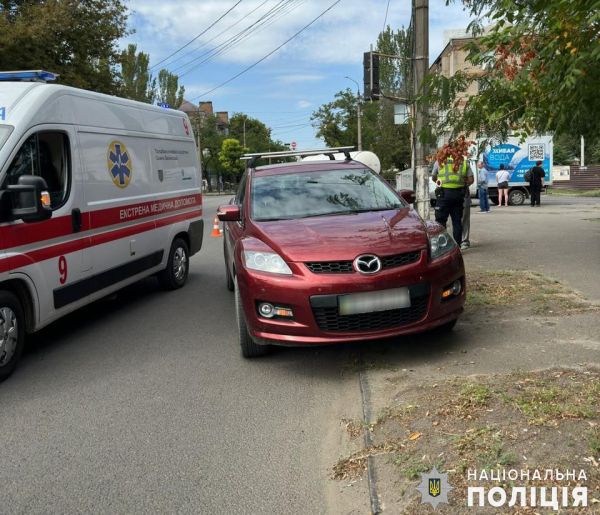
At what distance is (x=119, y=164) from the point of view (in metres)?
7.10

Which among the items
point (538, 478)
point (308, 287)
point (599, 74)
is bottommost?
point (538, 478)

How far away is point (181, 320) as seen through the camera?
698cm

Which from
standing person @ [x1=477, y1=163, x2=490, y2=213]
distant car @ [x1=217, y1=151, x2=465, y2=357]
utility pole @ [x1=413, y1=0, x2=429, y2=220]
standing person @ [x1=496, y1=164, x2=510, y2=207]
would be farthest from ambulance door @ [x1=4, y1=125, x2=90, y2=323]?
standing person @ [x1=496, y1=164, x2=510, y2=207]

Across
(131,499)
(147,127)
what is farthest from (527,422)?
(147,127)

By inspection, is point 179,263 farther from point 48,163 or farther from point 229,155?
point 229,155

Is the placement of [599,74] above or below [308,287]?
above

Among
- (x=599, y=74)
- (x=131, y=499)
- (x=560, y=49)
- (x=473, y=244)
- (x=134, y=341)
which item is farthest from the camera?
(x=473, y=244)

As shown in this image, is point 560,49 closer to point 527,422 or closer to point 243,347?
point 527,422

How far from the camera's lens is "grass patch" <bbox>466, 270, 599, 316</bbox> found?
624 centimetres

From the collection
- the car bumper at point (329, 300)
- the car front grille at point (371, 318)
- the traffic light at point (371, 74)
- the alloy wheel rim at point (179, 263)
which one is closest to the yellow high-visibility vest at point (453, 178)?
the traffic light at point (371, 74)

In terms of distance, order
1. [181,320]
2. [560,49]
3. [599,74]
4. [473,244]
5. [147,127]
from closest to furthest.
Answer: [560,49]
[599,74]
[181,320]
[147,127]
[473,244]

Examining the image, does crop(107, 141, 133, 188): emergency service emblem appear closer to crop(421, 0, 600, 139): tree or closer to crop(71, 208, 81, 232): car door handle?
crop(71, 208, 81, 232): car door handle

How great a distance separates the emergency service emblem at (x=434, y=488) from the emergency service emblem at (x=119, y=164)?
5.17 m

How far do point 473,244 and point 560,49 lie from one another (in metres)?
7.63
